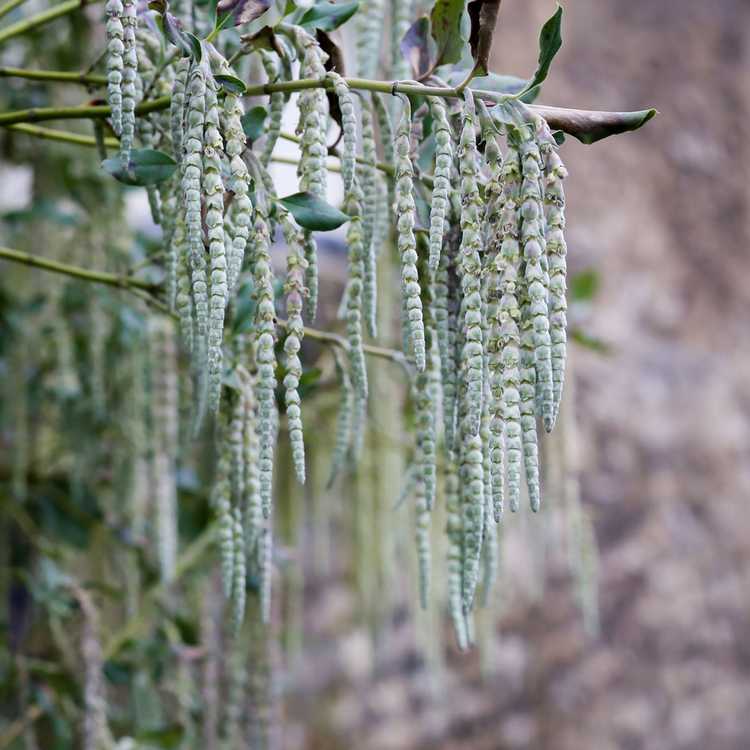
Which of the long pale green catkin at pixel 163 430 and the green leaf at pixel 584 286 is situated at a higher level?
the green leaf at pixel 584 286

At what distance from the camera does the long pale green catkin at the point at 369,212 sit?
839mm

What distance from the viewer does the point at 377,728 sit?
119 inches

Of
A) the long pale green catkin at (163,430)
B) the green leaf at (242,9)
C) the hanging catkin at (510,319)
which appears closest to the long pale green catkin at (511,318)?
the hanging catkin at (510,319)

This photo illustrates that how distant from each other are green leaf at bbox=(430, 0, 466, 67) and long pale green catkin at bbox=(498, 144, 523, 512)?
0.14 meters

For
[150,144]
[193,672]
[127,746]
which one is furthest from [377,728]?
[150,144]

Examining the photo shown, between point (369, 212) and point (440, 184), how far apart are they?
6.2 inches

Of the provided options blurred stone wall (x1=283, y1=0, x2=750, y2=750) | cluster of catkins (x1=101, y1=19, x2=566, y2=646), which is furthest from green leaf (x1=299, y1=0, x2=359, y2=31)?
blurred stone wall (x1=283, y1=0, x2=750, y2=750)

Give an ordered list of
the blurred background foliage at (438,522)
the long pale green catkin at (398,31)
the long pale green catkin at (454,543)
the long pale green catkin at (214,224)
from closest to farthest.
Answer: the long pale green catkin at (214,224) → the long pale green catkin at (454,543) → the long pale green catkin at (398,31) → the blurred background foliage at (438,522)

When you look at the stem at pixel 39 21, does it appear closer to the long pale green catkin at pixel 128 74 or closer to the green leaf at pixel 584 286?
the long pale green catkin at pixel 128 74

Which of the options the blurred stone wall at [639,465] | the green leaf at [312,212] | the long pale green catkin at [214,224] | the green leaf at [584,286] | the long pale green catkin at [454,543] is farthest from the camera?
the blurred stone wall at [639,465]

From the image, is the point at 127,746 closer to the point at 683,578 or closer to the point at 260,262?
the point at 260,262

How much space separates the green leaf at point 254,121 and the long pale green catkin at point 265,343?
0.61 feet

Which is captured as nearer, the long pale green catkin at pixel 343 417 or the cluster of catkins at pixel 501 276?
the cluster of catkins at pixel 501 276

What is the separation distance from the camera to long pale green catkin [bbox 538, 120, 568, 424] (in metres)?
0.70
